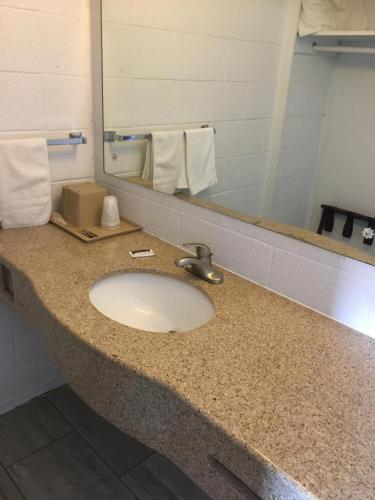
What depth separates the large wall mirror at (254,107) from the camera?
99 cm

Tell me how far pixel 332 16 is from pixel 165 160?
2.34 ft

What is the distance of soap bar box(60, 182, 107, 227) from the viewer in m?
1.54

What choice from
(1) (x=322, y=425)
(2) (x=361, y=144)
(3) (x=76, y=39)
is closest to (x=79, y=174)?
(3) (x=76, y=39)

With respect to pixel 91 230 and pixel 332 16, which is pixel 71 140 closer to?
pixel 91 230

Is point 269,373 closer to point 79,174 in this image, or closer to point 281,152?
point 281,152

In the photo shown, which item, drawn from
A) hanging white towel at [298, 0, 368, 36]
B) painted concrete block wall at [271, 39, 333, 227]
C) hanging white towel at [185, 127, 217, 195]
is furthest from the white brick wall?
hanging white towel at [298, 0, 368, 36]

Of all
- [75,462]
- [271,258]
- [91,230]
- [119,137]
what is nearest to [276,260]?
[271,258]

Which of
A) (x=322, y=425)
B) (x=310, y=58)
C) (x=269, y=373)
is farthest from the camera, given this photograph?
(x=310, y=58)

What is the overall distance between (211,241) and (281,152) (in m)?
0.36

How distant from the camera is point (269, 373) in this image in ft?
2.86

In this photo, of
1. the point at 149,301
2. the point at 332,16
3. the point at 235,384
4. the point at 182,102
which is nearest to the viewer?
the point at 235,384

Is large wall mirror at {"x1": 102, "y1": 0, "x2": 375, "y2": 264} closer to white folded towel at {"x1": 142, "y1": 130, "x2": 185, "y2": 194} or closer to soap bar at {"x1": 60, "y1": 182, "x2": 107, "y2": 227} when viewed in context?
white folded towel at {"x1": 142, "y1": 130, "x2": 185, "y2": 194}

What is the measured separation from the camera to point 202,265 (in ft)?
4.07

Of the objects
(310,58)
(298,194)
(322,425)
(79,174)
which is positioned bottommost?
(322,425)
